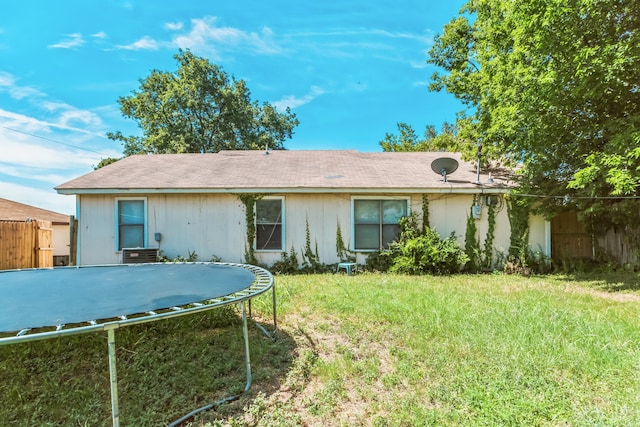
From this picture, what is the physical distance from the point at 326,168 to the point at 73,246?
315 inches

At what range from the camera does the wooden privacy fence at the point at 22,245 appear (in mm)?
9258

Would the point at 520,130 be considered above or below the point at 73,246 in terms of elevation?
above

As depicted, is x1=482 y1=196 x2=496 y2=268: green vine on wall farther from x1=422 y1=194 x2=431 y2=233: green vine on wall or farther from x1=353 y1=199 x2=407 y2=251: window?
x1=353 y1=199 x2=407 y2=251: window

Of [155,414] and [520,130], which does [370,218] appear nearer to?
[520,130]

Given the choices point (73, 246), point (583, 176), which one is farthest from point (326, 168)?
point (73, 246)

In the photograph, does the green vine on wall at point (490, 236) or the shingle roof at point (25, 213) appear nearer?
the green vine on wall at point (490, 236)

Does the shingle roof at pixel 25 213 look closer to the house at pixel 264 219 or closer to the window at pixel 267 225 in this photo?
the house at pixel 264 219

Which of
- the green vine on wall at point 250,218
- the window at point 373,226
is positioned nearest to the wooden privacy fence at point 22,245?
the green vine on wall at point 250,218

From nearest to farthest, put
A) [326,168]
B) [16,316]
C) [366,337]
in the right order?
[16,316], [366,337], [326,168]

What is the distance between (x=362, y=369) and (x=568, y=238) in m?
9.53

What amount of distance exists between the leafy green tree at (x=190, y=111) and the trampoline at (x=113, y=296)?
16927 mm

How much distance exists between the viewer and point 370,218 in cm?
862

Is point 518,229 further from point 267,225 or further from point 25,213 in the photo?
point 25,213

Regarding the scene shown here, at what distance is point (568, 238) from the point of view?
9.27 meters
